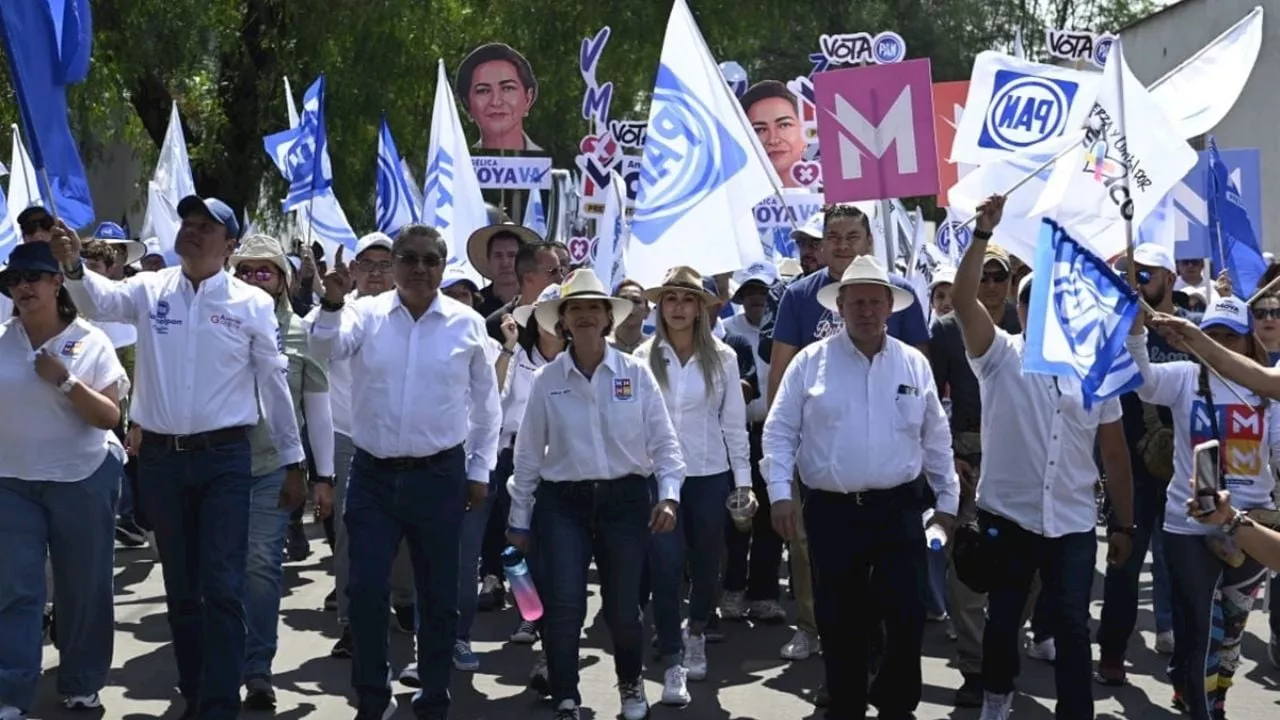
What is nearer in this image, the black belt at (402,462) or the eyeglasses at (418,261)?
the black belt at (402,462)

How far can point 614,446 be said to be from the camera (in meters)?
8.27

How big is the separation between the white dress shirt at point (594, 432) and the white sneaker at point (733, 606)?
9.49ft

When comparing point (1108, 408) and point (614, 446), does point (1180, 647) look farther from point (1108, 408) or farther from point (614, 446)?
point (614, 446)

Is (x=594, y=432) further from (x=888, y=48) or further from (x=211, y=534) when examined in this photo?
(x=888, y=48)

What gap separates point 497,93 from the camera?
17.3 m

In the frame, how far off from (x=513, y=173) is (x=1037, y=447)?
9.22m

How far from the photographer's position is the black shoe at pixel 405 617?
404 inches

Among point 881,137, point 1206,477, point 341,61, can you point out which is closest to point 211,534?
point 1206,477

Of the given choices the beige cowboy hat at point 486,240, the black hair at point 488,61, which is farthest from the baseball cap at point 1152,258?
the black hair at point 488,61

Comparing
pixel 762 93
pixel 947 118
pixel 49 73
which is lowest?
pixel 49 73

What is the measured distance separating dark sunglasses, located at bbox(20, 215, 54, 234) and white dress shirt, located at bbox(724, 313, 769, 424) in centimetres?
423

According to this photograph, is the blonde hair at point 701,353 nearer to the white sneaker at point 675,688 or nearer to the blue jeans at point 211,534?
the white sneaker at point 675,688

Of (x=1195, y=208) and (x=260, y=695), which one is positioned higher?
(x=1195, y=208)

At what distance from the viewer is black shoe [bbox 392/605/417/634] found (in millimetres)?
10266
